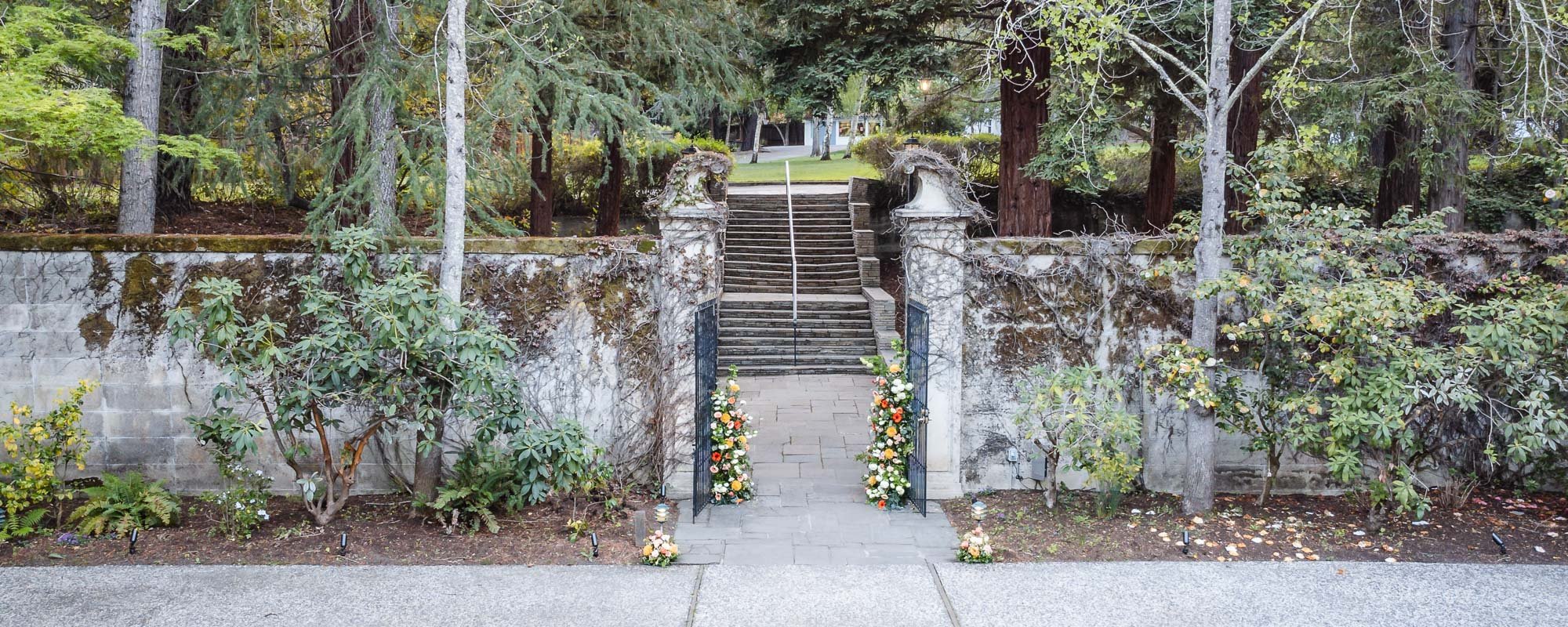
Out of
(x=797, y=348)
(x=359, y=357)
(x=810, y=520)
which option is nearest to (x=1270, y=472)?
(x=810, y=520)

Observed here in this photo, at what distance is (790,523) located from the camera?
22.5 feet

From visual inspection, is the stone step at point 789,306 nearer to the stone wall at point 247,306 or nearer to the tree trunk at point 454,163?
the stone wall at point 247,306

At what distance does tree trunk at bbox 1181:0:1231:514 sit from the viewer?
662 cm

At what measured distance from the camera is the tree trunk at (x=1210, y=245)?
21.7ft

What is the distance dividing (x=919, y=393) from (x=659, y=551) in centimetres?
240

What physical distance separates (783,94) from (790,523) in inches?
243

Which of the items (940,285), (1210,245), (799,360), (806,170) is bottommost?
(799,360)

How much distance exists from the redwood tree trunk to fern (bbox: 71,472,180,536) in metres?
3.82

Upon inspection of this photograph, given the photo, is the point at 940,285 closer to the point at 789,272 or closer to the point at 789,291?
the point at 789,291

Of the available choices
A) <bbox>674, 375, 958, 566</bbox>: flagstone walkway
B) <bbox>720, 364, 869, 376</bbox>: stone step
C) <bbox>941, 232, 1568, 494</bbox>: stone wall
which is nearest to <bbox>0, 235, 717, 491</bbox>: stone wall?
<bbox>674, 375, 958, 566</bbox>: flagstone walkway

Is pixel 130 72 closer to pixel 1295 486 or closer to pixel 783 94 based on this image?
pixel 783 94

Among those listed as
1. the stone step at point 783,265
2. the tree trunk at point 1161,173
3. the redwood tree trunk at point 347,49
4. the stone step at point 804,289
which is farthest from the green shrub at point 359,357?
the tree trunk at point 1161,173

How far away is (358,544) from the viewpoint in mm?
6371

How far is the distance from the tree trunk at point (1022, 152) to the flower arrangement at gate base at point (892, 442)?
4.90 meters
